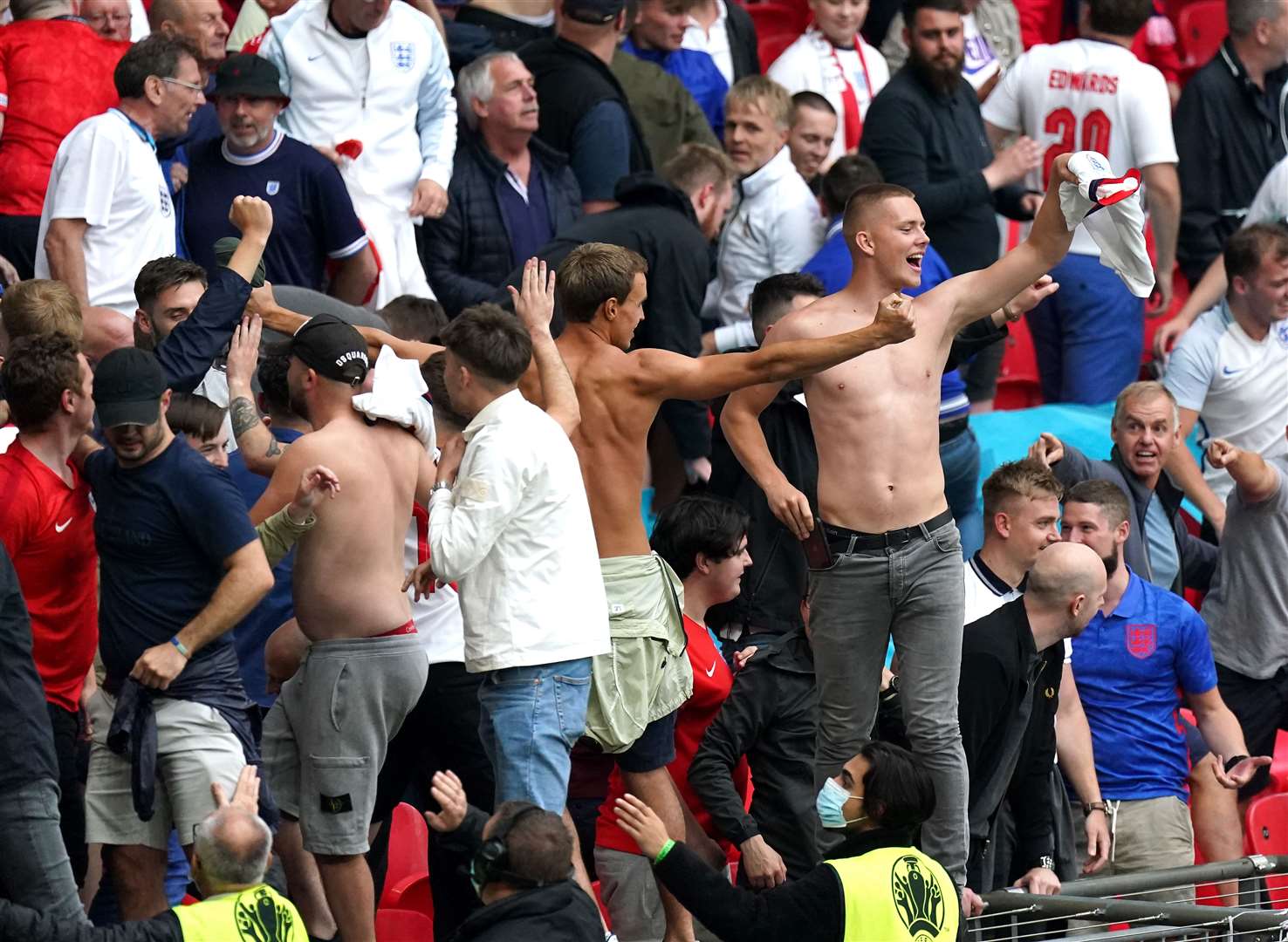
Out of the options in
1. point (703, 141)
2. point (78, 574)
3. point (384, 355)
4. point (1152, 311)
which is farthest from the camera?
point (1152, 311)

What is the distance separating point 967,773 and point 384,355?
210 cm

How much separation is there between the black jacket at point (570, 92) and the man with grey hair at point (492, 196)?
1.00 feet

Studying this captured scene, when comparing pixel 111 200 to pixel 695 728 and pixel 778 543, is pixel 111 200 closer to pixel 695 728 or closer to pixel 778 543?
pixel 778 543

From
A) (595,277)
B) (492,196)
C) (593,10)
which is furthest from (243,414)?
(593,10)

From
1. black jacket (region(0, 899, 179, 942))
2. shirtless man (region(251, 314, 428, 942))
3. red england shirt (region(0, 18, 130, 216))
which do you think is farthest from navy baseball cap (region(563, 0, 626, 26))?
black jacket (region(0, 899, 179, 942))

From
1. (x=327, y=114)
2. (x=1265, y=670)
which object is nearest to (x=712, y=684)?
(x=1265, y=670)

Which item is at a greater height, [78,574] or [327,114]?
[327,114]

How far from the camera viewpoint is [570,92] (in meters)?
9.06

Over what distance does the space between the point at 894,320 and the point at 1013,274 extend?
2.67 ft

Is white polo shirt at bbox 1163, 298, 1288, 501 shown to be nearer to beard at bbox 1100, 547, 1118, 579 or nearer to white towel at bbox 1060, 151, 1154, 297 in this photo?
beard at bbox 1100, 547, 1118, 579

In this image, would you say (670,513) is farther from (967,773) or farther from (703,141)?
(703,141)

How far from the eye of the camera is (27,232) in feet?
25.7

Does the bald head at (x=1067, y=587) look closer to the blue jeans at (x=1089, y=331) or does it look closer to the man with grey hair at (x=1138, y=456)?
the man with grey hair at (x=1138, y=456)

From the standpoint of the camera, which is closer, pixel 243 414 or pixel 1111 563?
pixel 243 414
